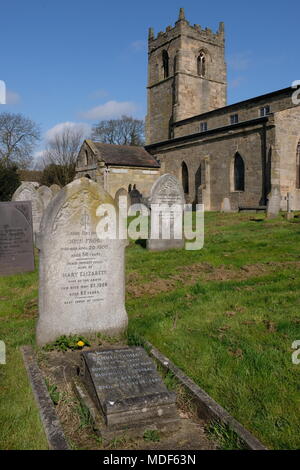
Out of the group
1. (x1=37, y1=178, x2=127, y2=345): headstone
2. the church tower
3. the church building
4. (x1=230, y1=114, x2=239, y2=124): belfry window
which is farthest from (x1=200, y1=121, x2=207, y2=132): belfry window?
(x1=37, y1=178, x2=127, y2=345): headstone

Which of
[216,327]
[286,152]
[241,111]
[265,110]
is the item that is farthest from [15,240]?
[241,111]

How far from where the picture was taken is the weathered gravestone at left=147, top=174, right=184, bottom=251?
1139 centimetres

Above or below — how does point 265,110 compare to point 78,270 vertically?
above

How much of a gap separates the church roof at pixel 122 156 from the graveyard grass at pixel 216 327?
21447mm

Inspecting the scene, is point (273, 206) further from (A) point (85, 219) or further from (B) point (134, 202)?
(A) point (85, 219)

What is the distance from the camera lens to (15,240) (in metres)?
10.1

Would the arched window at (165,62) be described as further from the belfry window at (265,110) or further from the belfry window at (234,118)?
the belfry window at (265,110)

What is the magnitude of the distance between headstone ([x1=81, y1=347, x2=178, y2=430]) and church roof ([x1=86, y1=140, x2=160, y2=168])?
1081 inches

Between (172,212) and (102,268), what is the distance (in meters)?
6.79

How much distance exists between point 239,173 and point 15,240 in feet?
65.0

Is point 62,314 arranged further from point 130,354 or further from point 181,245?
point 181,245

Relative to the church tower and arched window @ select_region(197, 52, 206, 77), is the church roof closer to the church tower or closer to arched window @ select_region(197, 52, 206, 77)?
the church tower

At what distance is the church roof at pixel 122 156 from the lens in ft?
102

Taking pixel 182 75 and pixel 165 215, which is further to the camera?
pixel 182 75
